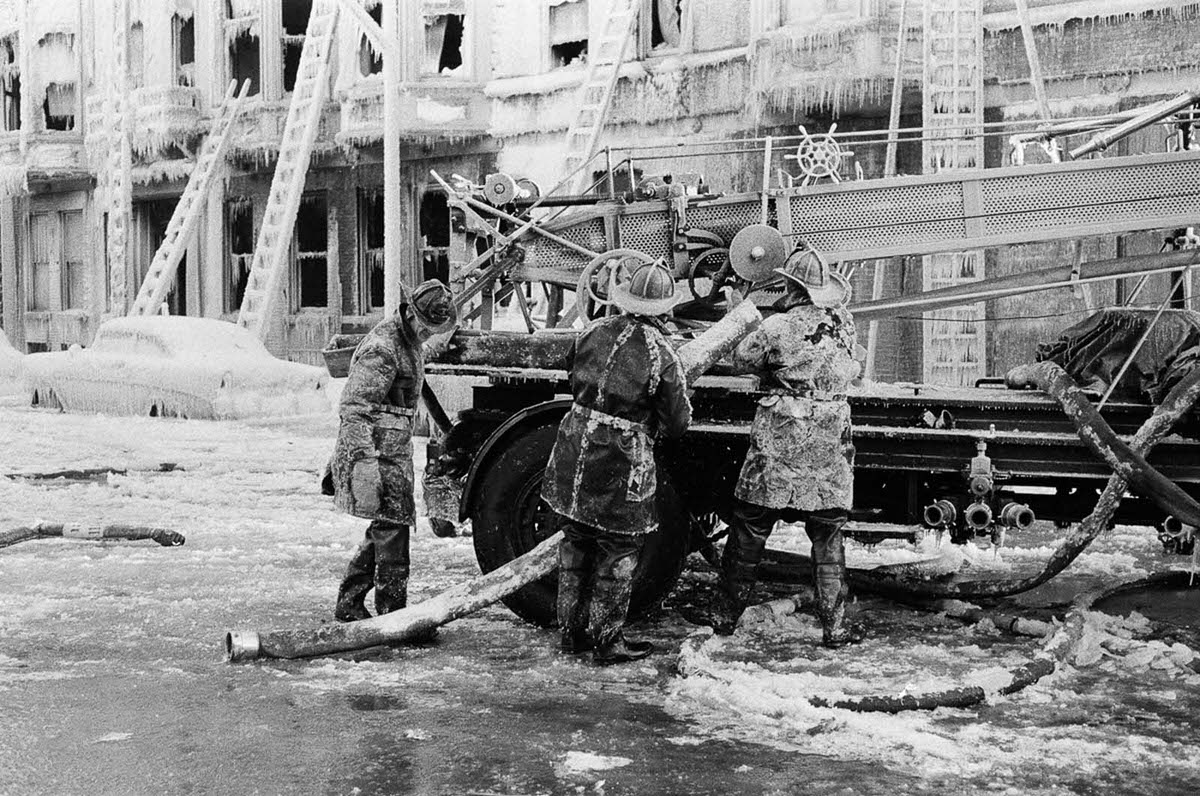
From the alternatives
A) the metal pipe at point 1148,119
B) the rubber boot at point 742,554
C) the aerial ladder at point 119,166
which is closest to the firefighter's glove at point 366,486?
the rubber boot at point 742,554

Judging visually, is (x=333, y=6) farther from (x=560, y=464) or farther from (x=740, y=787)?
(x=740, y=787)

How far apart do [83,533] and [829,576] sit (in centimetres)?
523

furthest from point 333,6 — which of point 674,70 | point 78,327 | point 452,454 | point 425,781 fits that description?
point 425,781

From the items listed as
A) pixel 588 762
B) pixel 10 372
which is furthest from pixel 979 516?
pixel 10 372

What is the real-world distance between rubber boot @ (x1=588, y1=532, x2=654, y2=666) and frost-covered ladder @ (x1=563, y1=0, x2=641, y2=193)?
40.5 ft

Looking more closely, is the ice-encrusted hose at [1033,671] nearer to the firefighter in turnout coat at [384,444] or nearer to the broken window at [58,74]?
the firefighter in turnout coat at [384,444]

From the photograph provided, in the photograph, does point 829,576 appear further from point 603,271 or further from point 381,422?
point 381,422

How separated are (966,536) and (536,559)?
2067 millimetres

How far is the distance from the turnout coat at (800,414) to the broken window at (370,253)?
1922 centimetres

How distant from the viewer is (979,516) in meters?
7.33

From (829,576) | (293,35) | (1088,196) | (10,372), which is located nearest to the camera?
(829,576)

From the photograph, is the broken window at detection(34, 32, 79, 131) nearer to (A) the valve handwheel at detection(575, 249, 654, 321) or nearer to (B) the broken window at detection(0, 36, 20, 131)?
(B) the broken window at detection(0, 36, 20, 131)

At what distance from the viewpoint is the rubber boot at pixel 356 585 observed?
25.2 ft

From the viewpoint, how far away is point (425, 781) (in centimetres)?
525
